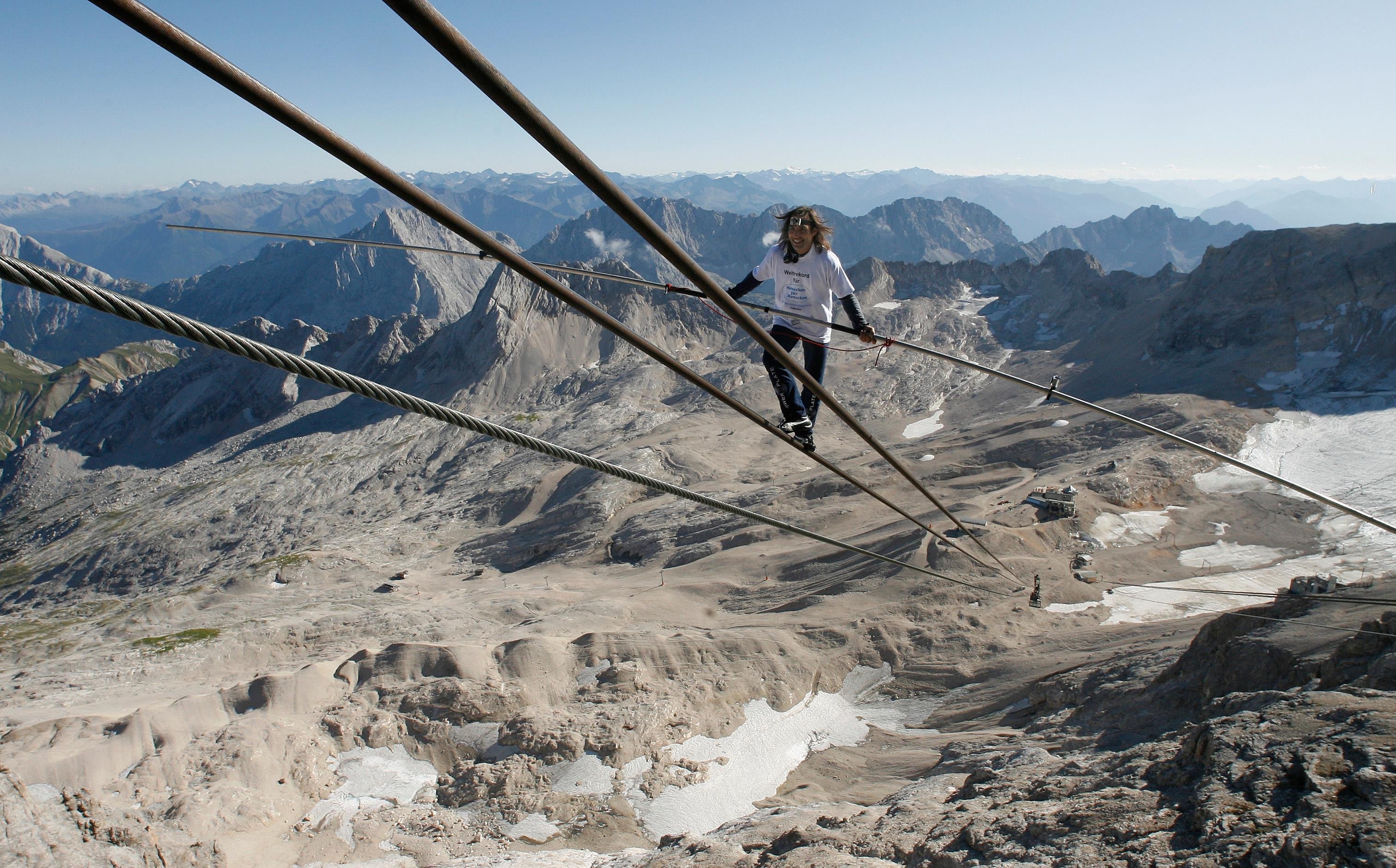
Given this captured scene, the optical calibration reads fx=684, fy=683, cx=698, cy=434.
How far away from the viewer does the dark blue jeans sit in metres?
→ 7.75

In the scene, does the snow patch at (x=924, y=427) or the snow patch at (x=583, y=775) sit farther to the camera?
the snow patch at (x=924, y=427)

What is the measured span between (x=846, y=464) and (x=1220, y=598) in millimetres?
29347

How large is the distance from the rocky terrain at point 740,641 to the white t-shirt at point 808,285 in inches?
329

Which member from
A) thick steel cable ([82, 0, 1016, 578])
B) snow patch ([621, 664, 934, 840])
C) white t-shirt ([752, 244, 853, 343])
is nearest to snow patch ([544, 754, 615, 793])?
snow patch ([621, 664, 934, 840])

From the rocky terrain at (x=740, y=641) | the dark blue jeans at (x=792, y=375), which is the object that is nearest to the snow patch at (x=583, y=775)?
the rocky terrain at (x=740, y=641)

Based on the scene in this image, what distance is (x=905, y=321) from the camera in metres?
109

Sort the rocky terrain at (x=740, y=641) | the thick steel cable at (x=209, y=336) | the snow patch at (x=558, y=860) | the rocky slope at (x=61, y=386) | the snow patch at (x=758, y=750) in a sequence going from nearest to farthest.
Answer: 1. the thick steel cable at (x=209, y=336)
2. the rocky terrain at (x=740, y=641)
3. the snow patch at (x=558, y=860)
4. the snow patch at (x=758, y=750)
5. the rocky slope at (x=61, y=386)

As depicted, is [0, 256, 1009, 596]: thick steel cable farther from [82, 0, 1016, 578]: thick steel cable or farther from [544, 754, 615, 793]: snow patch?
[544, 754, 615, 793]: snow patch

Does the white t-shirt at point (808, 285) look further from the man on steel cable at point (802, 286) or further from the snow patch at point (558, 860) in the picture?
the snow patch at point (558, 860)

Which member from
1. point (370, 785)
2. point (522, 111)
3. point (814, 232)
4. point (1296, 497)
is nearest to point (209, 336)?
point (522, 111)

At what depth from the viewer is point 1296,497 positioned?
3978 cm

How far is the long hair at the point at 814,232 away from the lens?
25.3 feet

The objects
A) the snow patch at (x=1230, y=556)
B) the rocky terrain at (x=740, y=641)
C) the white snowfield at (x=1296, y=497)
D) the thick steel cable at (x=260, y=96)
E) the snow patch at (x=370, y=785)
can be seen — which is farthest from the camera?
the snow patch at (x=1230, y=556)

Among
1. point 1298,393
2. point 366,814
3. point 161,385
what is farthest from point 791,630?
Answer: point 161,385
